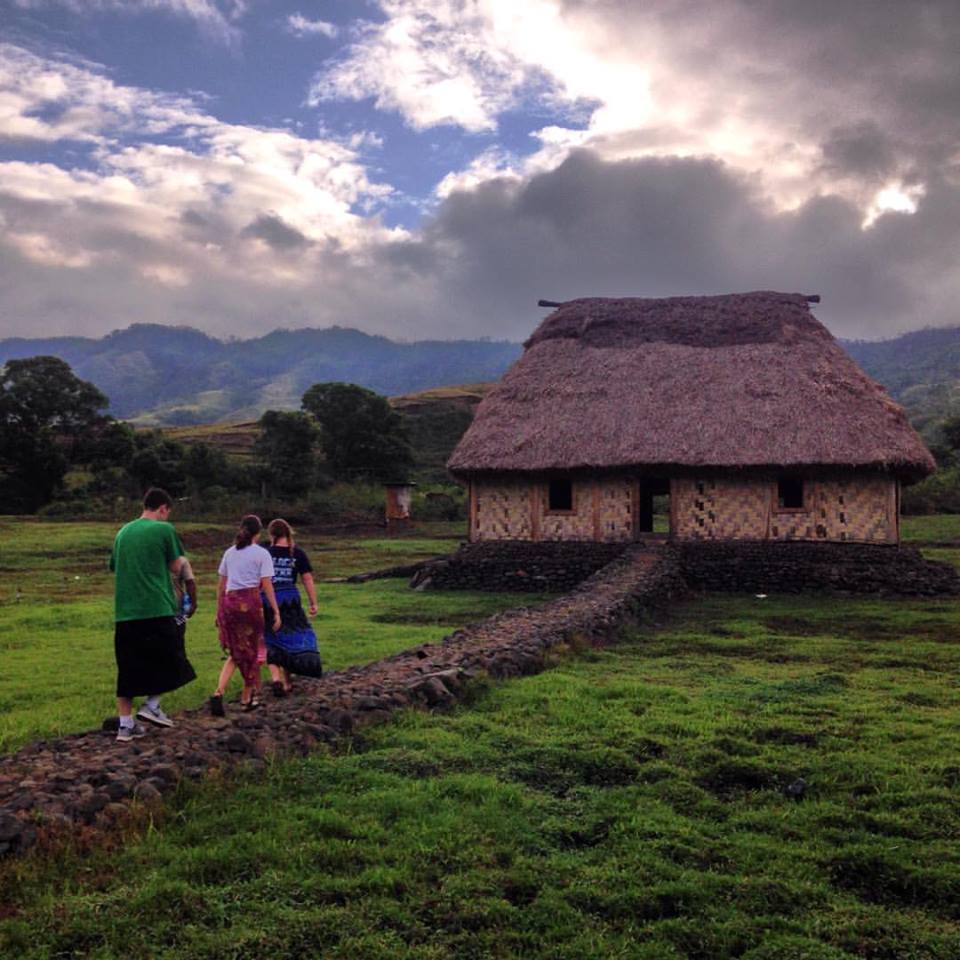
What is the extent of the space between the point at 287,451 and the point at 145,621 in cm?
3798

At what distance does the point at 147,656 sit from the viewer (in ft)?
21.8

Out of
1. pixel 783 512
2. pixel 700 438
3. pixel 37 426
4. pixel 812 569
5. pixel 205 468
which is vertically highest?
pixel 37 426

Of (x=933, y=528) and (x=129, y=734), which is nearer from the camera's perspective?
(x=129, y=734)

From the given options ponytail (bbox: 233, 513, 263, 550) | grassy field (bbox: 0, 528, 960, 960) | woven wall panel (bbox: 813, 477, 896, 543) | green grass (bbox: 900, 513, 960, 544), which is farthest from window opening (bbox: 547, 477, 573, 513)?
ponytail (bbox: 233, 513, 263, 550)

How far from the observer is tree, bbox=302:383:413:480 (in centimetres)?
4616

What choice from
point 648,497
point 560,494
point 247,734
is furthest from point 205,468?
point 247,734

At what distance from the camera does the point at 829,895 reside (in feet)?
14.0

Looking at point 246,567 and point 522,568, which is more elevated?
point 246,567

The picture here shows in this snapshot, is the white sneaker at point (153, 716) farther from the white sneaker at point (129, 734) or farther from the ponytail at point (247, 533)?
the ponytail at point (247, 533)

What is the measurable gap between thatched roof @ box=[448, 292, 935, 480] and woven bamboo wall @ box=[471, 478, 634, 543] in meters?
0.94

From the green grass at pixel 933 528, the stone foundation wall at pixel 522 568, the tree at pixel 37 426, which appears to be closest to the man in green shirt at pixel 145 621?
the stone foundation wall at pixel 522 568

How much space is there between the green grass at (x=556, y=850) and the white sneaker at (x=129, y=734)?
1.37 metres

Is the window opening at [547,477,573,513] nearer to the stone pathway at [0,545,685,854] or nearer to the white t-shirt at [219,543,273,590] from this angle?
the stone pathway at [0,545,685,854]

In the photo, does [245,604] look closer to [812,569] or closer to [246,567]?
[246,567]
